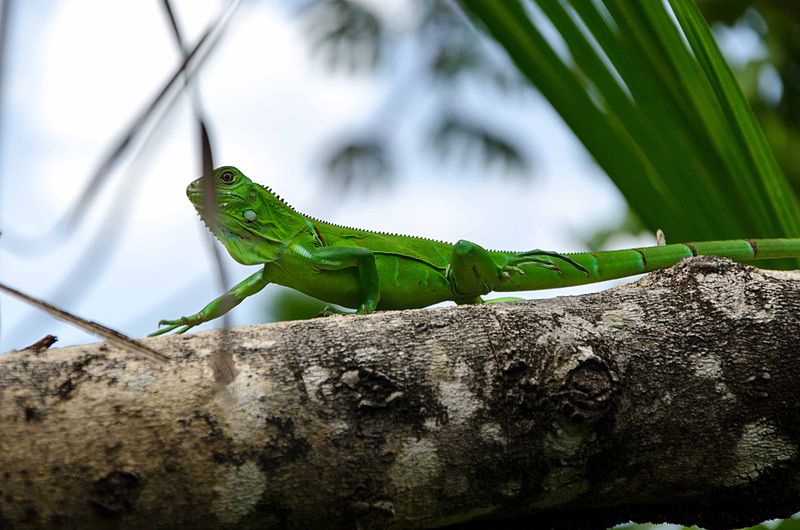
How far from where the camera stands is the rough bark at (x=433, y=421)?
5.73 ft

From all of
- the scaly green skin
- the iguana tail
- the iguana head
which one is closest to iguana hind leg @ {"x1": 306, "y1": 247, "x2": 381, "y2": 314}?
the scaly green skin

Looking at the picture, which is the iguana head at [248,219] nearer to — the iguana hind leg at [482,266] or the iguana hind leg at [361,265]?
the iguana hind leg at [361,265]

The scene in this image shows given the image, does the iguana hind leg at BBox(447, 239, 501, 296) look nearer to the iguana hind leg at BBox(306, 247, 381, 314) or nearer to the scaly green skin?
the scaly green skin

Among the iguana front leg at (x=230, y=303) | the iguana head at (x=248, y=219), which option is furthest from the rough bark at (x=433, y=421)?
the iguana head at (x=248, y=219)

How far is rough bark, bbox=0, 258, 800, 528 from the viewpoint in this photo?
1745 mm

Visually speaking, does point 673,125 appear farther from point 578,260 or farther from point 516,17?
point 578,260

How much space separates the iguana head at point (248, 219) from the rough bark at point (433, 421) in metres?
2.22

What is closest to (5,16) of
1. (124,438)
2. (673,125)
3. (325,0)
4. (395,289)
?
(124,438)

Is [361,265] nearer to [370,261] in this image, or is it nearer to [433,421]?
[370,261]

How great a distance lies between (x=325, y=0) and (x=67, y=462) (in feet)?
19.6

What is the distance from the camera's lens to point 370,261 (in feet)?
13.0

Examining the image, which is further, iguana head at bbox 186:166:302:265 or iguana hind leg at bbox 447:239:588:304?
iguana head at bbox 186:166:302:265

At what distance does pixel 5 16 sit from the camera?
0.71m

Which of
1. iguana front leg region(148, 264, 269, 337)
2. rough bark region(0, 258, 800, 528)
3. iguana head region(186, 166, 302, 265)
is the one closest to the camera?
rough bark region(0, 258, 800, 528)
